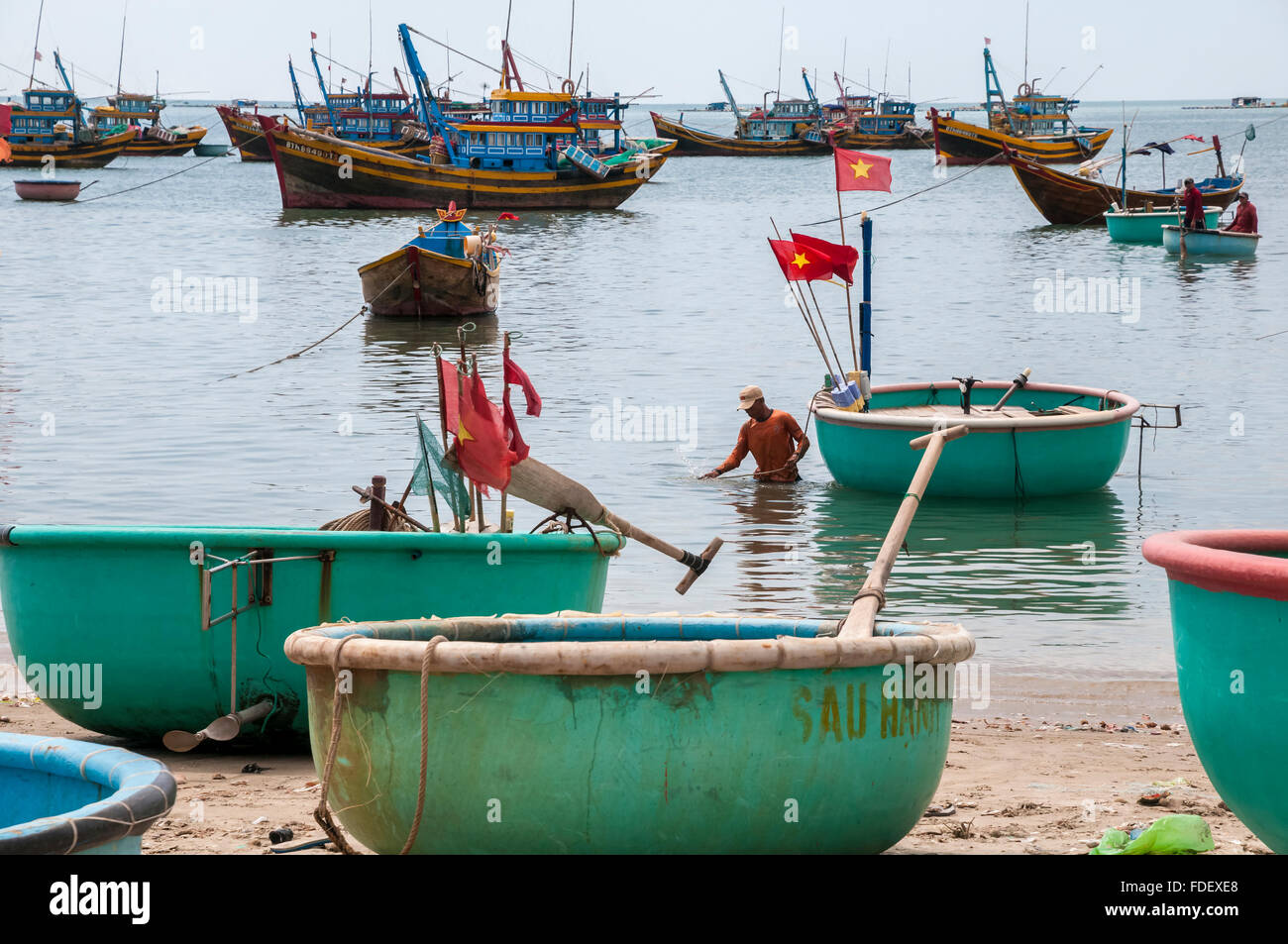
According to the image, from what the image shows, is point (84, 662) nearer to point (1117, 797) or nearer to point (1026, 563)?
point (1117, 797)

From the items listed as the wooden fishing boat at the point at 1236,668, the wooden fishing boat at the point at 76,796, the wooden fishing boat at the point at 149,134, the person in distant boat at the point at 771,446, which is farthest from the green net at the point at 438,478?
the wooden fishing boat at the point at 149,134

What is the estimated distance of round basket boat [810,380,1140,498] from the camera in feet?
42.6

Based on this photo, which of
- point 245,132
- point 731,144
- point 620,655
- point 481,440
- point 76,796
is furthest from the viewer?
point 731,144

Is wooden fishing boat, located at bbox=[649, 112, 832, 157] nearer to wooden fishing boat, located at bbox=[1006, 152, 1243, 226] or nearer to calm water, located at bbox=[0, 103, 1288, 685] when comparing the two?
calm water, located at bbox=[0, 103, 1288, 685]

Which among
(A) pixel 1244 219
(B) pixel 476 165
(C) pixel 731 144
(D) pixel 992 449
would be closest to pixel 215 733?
(D) pixel 992 449

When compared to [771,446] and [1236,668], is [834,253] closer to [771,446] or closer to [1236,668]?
[771,446]

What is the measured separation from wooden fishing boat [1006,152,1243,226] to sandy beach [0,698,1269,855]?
38964mm

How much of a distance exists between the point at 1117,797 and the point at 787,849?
188 cm

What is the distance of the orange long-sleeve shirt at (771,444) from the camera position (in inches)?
567

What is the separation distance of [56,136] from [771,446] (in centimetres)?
8204

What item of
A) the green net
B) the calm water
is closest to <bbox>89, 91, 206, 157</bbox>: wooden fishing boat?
the calm water

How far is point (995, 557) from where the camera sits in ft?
39.2

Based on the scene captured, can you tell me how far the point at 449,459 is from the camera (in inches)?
277
